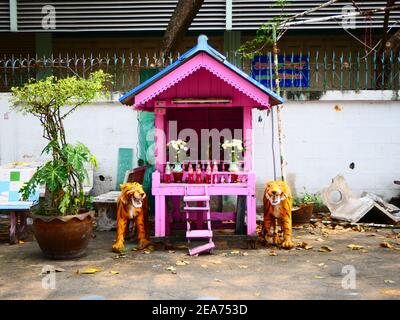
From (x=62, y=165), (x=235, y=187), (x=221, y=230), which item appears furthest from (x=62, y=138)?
(x=221, y=230)

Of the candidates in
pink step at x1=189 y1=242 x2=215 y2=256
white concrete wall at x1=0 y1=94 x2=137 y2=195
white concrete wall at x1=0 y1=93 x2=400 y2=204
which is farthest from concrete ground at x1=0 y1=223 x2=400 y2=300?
white concrete wall at x1=0 y1=94 x2=137 y2=195

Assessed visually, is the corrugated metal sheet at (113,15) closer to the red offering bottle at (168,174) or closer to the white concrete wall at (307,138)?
the white concrete wall at (307,138)

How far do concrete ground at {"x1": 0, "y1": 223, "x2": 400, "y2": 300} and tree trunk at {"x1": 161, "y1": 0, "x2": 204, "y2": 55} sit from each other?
4659mm

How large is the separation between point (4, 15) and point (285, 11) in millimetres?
6830

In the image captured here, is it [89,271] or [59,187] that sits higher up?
[59,187]

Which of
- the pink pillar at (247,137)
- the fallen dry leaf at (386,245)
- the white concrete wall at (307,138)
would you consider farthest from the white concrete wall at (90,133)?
the fallen dry leaf at (386,245)

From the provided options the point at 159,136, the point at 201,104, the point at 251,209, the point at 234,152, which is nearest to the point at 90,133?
the point at 159,136

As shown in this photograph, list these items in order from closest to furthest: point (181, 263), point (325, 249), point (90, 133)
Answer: point (181, 263)
point (325, 249)
point (90, 133)

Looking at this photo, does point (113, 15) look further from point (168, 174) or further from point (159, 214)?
point (159, 214)

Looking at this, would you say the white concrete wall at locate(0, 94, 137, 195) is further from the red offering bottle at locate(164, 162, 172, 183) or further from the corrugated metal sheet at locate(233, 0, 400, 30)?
the corrugated metal sheet at locate(233, 0, 400, 30)

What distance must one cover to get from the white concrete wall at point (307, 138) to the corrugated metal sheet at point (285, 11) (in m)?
2.67

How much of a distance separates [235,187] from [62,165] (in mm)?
2516

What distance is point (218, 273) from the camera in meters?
5.83
